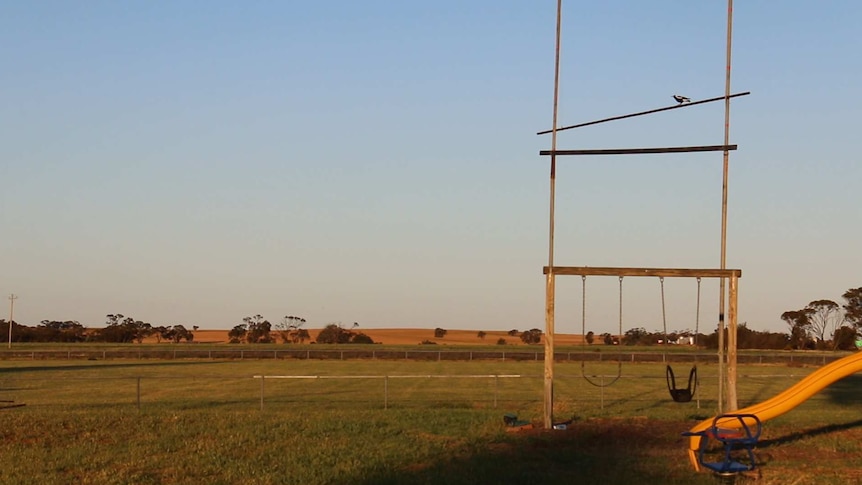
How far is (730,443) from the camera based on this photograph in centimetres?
1565

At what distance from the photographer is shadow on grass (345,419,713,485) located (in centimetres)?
1530

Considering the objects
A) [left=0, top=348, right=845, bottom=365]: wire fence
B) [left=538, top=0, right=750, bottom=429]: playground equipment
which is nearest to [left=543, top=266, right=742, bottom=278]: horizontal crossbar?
[left=538, top=0, right=750, bottom=429]: playground equipment

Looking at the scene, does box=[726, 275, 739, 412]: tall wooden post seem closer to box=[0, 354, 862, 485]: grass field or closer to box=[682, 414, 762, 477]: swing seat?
box=[0, 354, 862, 485]: grass field

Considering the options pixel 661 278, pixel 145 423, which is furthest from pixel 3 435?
pixel 661 278

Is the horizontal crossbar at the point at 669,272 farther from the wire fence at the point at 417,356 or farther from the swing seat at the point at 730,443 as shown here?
the wire fence at the point at 417,356

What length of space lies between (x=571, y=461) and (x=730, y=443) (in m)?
2.89

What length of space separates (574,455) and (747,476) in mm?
3409

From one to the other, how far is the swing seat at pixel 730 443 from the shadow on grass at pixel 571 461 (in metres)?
0.33

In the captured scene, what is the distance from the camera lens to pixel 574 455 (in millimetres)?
17938

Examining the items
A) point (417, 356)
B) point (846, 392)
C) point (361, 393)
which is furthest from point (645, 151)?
point (417, 356)

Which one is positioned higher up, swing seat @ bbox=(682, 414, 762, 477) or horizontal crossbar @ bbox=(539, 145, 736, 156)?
horizontal crossbar @ bbox=(539, 145, 736, 156)

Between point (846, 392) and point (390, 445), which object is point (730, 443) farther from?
point (846, 392)

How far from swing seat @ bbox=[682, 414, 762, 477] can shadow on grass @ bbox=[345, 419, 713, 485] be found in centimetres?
33

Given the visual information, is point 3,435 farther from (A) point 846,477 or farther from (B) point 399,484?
(A) point 846,477
